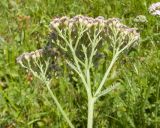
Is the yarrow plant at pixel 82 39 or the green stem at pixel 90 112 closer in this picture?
the green stem at pixel 90 112

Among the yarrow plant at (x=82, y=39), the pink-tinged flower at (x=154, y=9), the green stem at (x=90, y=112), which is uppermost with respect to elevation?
the pink-tinged flower at (x=154, y=9)

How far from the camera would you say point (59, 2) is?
5641 millimetres

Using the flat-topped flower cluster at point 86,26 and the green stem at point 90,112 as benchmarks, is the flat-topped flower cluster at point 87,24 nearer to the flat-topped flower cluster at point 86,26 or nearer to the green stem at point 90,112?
the flat-topped flower cluster at point 86,26

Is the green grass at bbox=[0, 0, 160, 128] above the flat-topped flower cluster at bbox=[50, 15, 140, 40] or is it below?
below

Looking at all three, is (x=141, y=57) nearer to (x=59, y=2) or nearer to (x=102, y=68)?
(x=102, y=68)

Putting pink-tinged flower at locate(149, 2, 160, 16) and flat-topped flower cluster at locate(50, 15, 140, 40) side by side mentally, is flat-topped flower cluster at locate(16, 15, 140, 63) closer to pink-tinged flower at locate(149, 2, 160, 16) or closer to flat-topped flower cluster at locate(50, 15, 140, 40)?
flat-topped flower cluster at locate(50, 15, 140, 40)

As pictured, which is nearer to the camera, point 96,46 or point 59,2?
point 96,46

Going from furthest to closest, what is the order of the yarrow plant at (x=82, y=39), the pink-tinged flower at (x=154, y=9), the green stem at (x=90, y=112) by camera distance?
the pink-tinged flower at (x=154, y=9) < the yarrow plant at (x=82, y=39) < the green stem at (x=90, y=112)

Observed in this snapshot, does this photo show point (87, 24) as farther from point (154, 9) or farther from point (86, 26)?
point (154, 9)

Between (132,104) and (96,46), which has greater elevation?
(96,46)

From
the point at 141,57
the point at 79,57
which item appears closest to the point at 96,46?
the point at 79,57

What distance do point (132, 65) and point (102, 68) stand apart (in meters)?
0.24

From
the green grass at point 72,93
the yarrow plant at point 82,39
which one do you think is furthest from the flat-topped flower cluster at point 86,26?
the green grass at point 72,93

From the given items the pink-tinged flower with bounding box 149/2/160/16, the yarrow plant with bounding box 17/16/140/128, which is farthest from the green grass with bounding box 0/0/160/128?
the yarrow plant with bounding box 17/16/140/128
